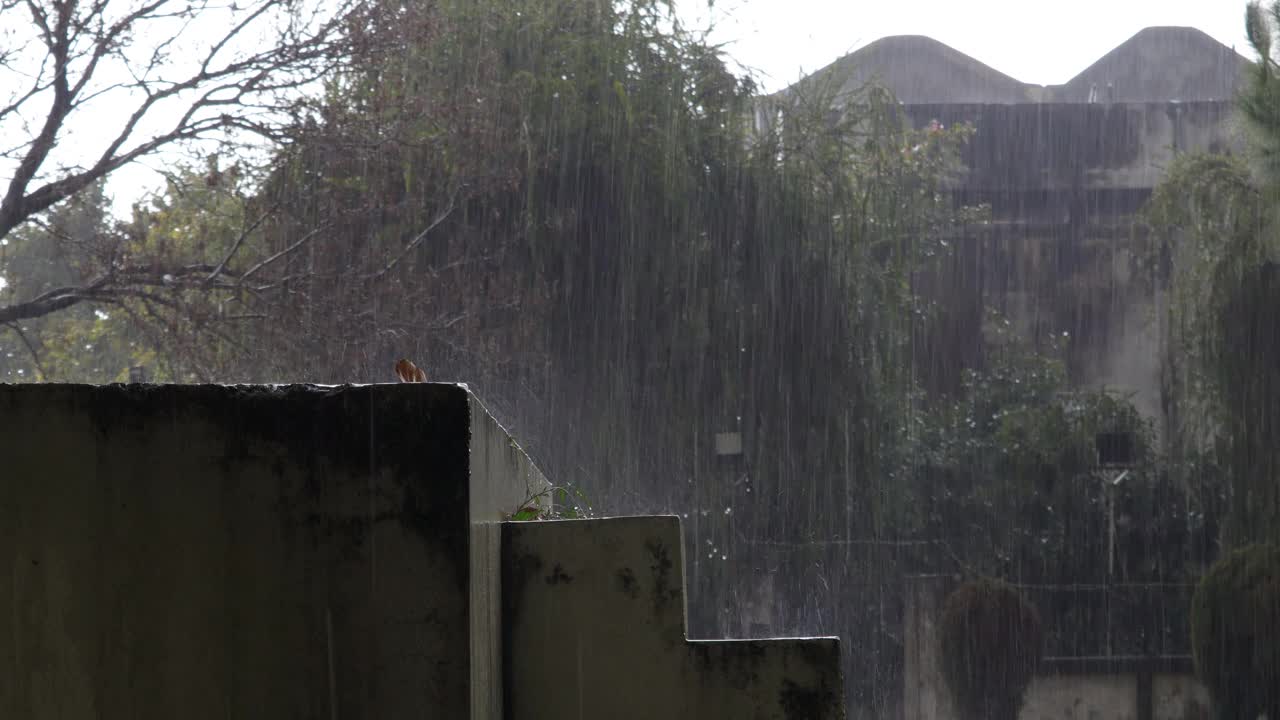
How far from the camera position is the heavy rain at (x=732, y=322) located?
31.1ft

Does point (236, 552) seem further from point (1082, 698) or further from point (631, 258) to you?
point (1082, 698)

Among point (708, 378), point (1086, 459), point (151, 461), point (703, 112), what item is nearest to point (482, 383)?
point (708, 378)

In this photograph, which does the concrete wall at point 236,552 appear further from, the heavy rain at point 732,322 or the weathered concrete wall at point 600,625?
the heavy rain at point 732,322

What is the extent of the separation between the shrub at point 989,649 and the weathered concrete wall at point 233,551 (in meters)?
13.0

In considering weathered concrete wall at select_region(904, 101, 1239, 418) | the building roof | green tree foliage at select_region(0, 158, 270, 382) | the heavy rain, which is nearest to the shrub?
the heavy rain

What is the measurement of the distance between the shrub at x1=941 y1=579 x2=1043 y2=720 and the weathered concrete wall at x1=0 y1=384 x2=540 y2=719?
13.0 m

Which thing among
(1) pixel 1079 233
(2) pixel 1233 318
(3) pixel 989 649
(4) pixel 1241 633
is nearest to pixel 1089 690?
(3) pixel 989 649

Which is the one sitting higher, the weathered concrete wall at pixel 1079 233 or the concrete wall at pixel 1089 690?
the weathered concrete wall at pixel 1079 233

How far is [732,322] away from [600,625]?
1001 centimetres

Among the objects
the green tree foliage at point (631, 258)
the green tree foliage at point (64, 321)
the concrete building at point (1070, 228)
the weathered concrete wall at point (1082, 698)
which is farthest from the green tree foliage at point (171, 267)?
the concrete building at point (1070, 228)

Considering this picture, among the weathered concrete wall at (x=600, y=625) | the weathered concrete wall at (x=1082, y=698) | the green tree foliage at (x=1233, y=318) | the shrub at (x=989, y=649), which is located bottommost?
the weathered concrete wall at (x=1082, y=698)

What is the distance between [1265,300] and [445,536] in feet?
45.5

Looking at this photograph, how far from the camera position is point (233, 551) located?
1.74 meters

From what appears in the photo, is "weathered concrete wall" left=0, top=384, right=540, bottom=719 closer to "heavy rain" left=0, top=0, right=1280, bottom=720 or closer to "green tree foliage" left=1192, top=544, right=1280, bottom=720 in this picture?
"heavy rain" left=0, top=0, right=1280, bottom=720
